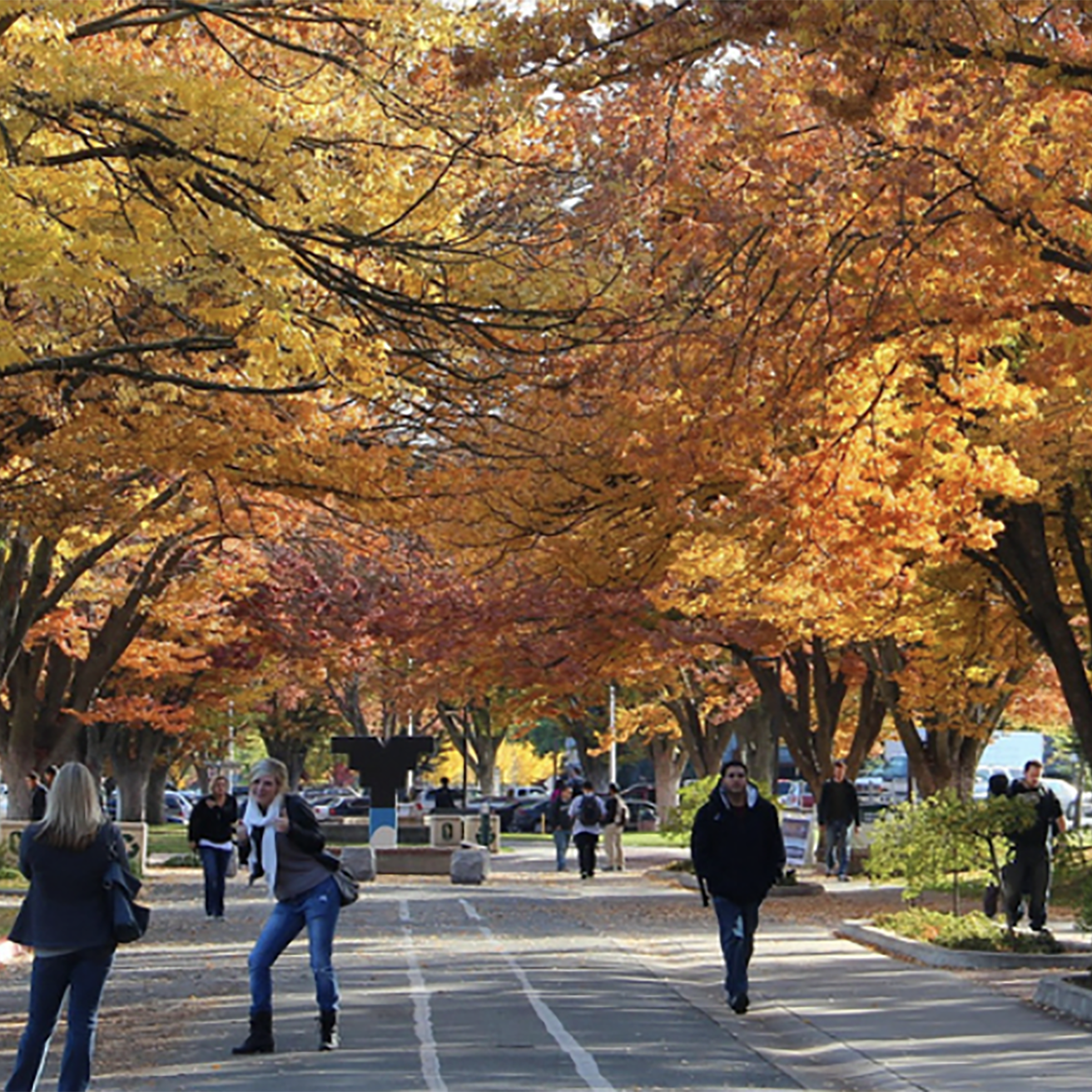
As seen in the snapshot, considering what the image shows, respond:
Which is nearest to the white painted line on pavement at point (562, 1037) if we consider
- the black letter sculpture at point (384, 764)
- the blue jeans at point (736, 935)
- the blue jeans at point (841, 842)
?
the blue jeans at point (736, 935)

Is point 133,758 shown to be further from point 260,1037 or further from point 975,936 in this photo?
point 260,1037

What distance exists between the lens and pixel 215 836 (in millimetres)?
23188

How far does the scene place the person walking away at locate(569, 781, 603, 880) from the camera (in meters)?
34.8

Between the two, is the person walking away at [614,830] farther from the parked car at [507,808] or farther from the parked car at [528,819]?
the parked car at [528,819]

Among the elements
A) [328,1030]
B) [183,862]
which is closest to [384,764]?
[183,862]

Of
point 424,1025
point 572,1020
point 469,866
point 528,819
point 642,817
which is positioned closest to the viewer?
point 424,1025

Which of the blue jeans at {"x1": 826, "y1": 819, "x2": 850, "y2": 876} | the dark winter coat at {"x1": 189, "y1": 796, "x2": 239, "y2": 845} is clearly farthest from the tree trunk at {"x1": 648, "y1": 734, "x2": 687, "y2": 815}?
the dark winter coat at {"x1": 189, "y1": 796, "x2": 239, "y2": 845}

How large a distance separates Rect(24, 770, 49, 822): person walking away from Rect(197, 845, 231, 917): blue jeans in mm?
2400

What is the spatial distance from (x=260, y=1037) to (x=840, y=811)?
21719 mm

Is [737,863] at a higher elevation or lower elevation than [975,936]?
higher

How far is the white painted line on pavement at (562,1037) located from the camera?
10383 millimetres

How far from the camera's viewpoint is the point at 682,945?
792 inches

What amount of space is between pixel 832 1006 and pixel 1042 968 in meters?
3.55

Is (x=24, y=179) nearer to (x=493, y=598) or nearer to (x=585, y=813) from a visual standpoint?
(x=493, y=598)
